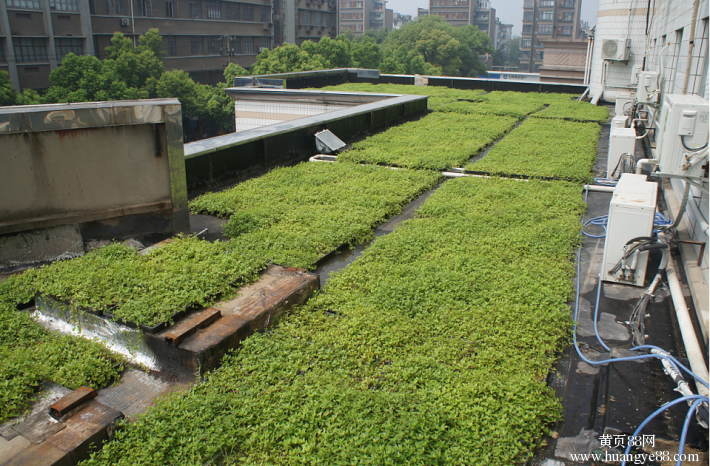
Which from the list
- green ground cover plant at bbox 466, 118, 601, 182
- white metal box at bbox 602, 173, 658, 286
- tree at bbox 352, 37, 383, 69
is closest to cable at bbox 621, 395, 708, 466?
white metal box at bbox 602, 173, 658, 286

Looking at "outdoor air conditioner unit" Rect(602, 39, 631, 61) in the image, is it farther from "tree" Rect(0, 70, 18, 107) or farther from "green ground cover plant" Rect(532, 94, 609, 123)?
"tree" Rect(0, 70, 18, 107)

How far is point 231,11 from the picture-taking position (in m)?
59.3

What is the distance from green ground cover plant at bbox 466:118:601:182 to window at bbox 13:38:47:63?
1559 inches

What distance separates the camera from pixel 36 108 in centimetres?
490

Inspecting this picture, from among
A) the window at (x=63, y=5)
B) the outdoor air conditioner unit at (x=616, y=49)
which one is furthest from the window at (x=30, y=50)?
the outdoor air conditioner unit at (x=616, y=49)

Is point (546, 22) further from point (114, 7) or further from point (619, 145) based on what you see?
point (619, 145)

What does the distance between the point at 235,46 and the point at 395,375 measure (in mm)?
62403

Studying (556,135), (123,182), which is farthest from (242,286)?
(556,135)

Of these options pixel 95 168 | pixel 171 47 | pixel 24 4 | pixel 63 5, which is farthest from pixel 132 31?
pixel 95 168

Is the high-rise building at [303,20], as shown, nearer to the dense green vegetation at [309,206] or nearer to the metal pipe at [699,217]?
the dense green vegetation at [309,206]

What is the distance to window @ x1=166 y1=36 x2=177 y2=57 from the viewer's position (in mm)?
52469

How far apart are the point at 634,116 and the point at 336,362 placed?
13.4 meters

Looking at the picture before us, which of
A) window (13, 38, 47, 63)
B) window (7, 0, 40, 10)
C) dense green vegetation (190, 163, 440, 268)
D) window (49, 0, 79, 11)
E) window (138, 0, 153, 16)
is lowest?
dense green vegetation (190, 163, 440, 268)

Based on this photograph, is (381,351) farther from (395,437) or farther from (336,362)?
(395,437)
